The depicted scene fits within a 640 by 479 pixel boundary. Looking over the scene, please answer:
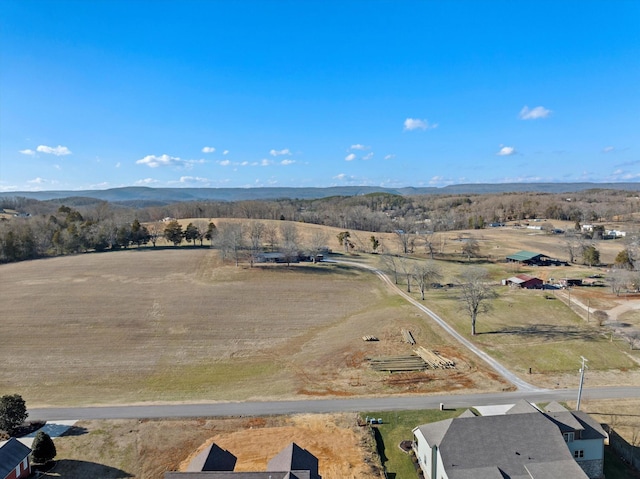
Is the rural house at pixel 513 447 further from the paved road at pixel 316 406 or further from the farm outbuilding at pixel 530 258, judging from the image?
the farm outbuilding at pixel 530 258

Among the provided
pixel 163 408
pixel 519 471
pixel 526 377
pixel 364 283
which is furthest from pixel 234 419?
pixel 364 283

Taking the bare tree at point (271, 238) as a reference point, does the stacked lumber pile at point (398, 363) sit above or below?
below

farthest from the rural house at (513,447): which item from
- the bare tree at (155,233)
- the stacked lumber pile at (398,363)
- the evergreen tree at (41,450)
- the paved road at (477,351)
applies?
the bare tree at (155,233)

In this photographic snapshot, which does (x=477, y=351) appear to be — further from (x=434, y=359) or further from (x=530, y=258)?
(x=530, y=258)

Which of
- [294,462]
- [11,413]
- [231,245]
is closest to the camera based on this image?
[294,462]

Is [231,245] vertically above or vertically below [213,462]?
above

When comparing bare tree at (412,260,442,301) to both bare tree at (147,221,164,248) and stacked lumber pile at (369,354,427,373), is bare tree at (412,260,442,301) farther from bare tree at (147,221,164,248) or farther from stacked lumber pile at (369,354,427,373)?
bare tree at (147,221,164,248)

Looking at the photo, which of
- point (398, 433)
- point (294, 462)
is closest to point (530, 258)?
point (398, 433)
